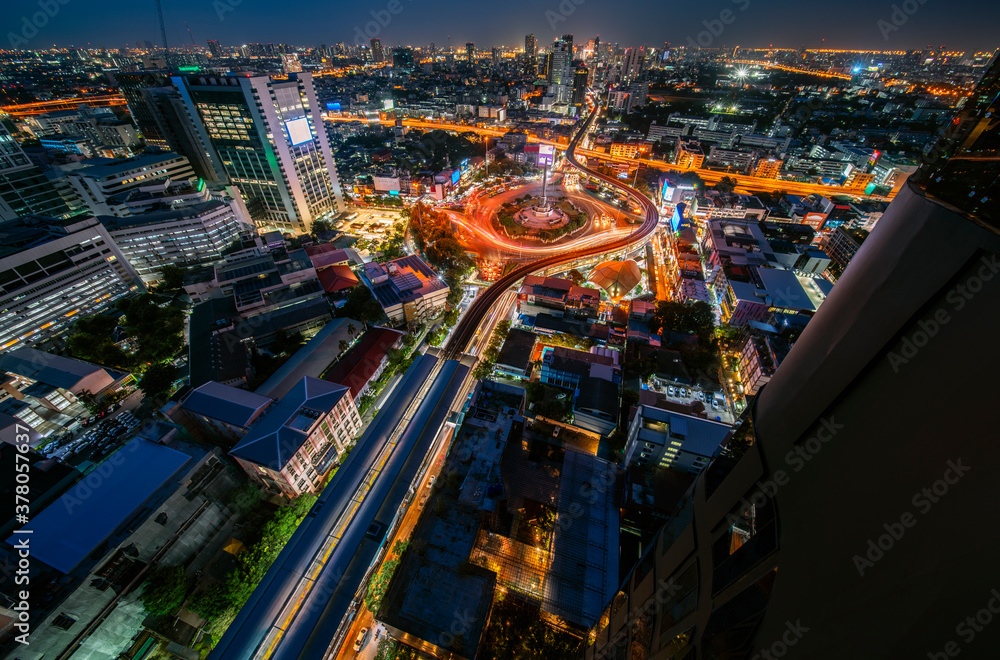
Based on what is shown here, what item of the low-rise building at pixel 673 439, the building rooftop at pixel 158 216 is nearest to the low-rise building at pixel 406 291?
the building rooftop at pixel 158 216

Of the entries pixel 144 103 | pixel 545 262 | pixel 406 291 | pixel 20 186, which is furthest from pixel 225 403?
pixel 144 103

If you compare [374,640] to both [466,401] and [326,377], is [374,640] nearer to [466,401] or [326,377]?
[466,401]

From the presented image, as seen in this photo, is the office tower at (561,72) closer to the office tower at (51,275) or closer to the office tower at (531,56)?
the office tower at (531,56)

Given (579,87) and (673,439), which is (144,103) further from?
(579,87)

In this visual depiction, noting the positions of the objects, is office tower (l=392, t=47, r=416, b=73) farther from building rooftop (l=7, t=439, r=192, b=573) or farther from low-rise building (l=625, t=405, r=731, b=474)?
low-rise building (l=625, t=405, r=731, b=474)

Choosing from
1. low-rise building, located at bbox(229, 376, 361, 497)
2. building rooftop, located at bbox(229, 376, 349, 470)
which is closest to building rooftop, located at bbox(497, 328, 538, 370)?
low-rise building, located at bbox(229, 376, 361, 497)

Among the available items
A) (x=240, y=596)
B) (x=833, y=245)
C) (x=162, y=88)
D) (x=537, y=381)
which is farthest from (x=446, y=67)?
(x=240, y=596)
